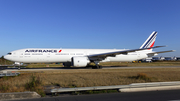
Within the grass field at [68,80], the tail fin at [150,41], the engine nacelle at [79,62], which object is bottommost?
the grass field at [68,80]

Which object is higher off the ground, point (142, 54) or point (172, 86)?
point (142, 54)

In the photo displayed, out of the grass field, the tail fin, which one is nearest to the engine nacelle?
the grass field

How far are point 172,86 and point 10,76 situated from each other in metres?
14.0

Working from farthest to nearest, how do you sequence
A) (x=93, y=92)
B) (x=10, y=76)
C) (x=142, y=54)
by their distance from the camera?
(x=142, y=54) → (x=10, y=76) → (x=93, y=92)

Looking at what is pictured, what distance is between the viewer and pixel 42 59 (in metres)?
24.7

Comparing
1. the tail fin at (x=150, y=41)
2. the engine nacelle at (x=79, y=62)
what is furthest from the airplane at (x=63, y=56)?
the tail fin at (x=150, y=41)

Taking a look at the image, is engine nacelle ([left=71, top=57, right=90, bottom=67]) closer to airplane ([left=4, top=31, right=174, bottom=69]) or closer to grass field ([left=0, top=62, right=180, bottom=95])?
airplane ([left=4, top=31, right=174, bottom=69])

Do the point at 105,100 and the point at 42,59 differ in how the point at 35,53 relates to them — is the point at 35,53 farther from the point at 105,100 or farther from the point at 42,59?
the point at 105,100

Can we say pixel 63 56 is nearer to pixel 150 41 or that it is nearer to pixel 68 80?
pixel 68 80

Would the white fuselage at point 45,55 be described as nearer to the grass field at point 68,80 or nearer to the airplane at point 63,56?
the airplane at point 63,56

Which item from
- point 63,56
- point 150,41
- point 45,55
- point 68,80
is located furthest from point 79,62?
point 150,41

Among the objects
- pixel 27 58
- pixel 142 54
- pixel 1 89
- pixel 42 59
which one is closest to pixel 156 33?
pixel 142 54

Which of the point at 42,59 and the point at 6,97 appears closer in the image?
the point at 6,97

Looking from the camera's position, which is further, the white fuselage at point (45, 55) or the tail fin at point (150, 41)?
the tail fin at point (150, 41)
